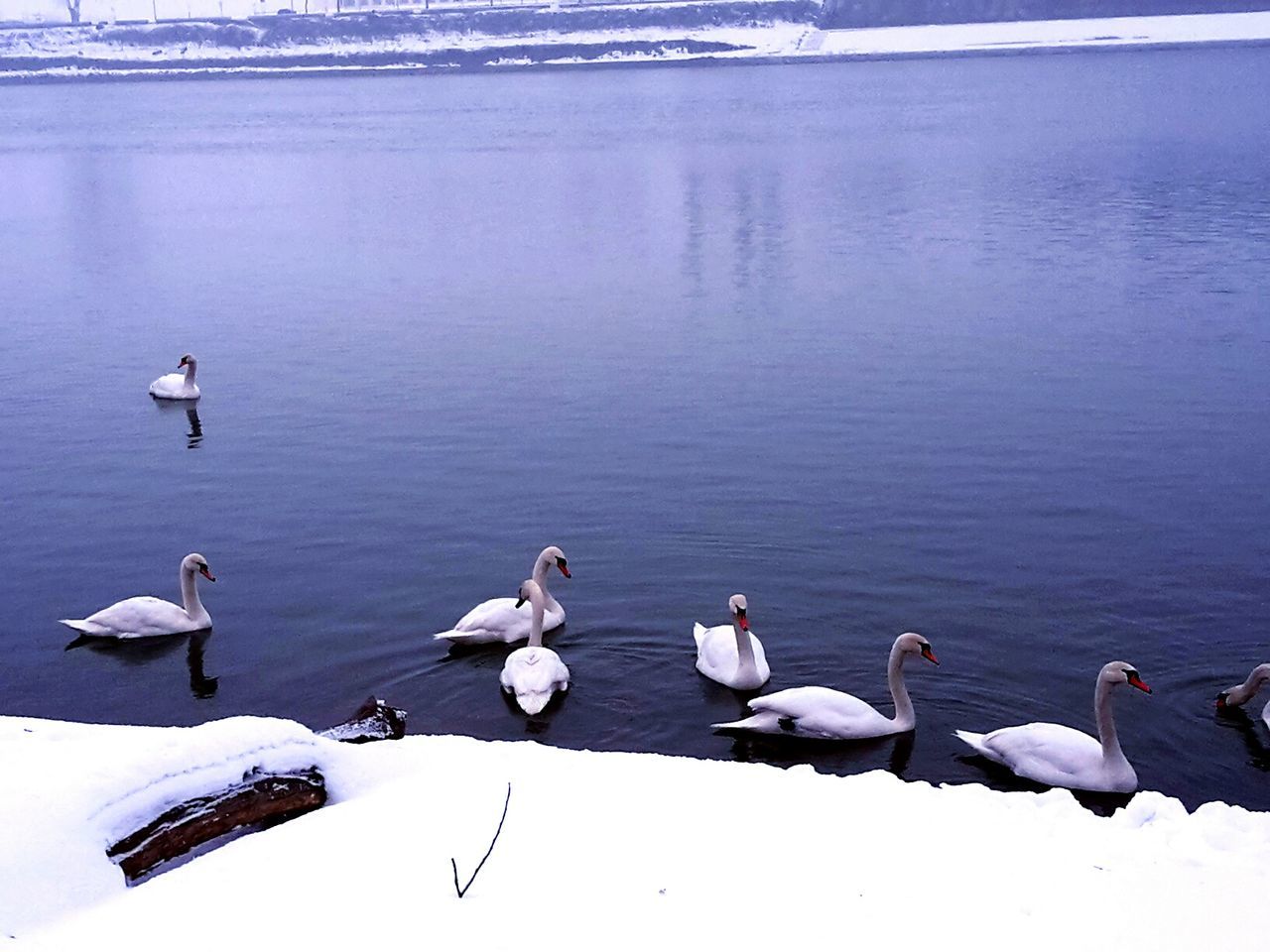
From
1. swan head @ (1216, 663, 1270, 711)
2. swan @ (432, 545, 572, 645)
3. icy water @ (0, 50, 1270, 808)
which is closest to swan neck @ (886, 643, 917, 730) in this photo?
icy water @ (0, 50, 1270, 808)

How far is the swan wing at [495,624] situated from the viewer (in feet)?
38.1

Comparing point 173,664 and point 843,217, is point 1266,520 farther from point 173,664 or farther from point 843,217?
point 843,217

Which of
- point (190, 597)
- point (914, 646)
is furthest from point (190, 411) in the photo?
point (914, 646)

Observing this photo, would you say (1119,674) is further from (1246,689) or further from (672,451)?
(672,451)

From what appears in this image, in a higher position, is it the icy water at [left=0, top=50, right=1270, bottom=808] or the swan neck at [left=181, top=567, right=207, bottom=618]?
the swan neck at [left=181, top=567, right=207, bottom=618]

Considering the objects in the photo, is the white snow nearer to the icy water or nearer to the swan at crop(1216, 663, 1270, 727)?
the icy water

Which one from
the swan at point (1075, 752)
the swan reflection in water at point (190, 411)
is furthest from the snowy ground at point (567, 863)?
the swan reflection in water at point (190, 411)

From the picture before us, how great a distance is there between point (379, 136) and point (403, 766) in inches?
2486

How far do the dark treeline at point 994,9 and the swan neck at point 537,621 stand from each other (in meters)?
144

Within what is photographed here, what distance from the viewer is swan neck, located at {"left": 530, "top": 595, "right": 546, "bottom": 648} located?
36.5ft

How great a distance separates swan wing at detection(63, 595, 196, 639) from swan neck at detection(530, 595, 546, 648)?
2.99 meters

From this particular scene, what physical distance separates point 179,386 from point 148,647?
8365mm

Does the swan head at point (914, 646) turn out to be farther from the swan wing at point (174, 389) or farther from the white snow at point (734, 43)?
the white snow at point (734, 43)

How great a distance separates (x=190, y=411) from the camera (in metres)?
19.5
